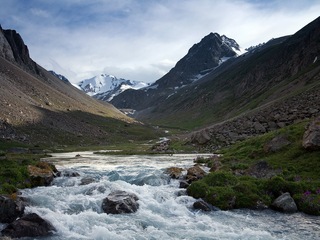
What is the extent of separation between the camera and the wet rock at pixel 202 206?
923 inches

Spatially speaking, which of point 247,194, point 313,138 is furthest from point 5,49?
point 247,194

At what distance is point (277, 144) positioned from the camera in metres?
35.9

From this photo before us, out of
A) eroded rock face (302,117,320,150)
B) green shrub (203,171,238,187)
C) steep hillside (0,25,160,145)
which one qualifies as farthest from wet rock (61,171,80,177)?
steep hillside (0,25,160,145)

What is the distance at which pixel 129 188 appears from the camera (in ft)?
92.6

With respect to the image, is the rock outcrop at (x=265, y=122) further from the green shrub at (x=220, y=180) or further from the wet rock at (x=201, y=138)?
the green shrub at (x=220, y=180)

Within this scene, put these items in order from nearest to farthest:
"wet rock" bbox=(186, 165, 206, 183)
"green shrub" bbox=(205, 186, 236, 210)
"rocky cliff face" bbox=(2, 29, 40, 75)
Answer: "green shrub" bbox=(205, 186, 236, 210)
"wet rock" bbox=(186, 165, 206, 183)
"rocky cliff face" bbox=(2, 29, 40, 75)

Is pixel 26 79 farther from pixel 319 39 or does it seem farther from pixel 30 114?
pixel 319 39

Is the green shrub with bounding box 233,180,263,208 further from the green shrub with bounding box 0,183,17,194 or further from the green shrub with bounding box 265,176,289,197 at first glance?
the green shrub with bounding box 0,183,17,194

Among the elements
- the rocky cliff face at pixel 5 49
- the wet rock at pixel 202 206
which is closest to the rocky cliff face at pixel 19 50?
the rocky cliff face at pixel 5 49

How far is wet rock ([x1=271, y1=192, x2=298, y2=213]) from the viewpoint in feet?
74.5

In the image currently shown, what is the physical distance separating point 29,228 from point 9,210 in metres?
2.82

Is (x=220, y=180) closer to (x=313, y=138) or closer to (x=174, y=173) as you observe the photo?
(x=174, y=173)

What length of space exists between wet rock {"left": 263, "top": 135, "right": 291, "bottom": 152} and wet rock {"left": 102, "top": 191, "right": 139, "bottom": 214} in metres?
18.9

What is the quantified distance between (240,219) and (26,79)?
142482mm
